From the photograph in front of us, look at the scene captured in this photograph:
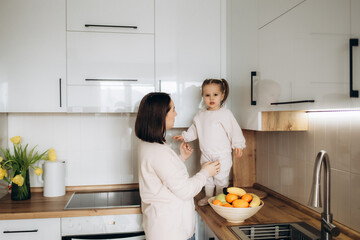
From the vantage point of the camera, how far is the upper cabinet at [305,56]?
978mm

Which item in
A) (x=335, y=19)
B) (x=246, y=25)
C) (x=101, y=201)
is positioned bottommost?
(x=101, y=201)

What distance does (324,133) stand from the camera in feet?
4.91

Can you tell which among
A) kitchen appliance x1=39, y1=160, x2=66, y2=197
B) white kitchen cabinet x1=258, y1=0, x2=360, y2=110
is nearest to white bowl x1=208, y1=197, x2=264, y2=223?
white kitchen cabinet x1=258, y1=0, x2=360, y2=110

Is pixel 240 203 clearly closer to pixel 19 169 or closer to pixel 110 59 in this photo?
pixel 110 59

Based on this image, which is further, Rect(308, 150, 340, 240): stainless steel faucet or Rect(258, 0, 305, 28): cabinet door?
Rect(258, 0, 305, 28): cabinet door

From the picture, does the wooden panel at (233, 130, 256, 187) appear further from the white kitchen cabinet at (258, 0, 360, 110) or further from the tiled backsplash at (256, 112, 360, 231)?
the white kitchen cabinet at (258, 0, 360, 110)

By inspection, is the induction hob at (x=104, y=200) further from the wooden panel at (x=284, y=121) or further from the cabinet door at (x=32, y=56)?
the wooden panel at (x=284, y=121)

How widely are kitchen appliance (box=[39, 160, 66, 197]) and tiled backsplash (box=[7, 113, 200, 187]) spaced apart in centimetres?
20

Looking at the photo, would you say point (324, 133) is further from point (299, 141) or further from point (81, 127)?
point (81, 127)

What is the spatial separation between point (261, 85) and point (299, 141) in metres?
0.40

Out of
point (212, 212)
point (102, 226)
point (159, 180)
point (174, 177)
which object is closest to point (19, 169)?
point (102, 226)

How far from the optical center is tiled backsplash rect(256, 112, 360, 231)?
1.30m

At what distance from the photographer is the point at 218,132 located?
192 cm

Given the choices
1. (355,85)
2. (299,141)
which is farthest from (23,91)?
(355,85)
